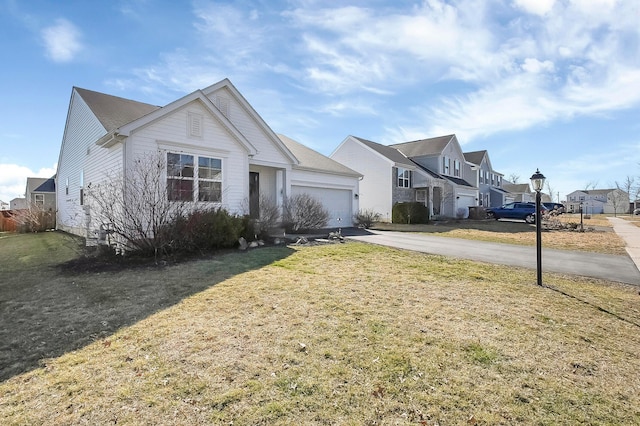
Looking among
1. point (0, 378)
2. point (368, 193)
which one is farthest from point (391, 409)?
point (368, 193)

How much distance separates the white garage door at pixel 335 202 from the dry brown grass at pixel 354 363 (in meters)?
13.0

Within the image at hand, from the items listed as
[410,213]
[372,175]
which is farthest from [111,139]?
[372,175]

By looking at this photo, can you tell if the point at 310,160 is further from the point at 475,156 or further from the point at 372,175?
the point at 475,156

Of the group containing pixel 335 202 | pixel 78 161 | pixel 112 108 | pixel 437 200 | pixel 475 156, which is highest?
pixel 475 156

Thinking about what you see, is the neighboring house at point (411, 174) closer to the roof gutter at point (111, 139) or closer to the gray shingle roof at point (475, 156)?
the gray shingle roof at point (475, 156)

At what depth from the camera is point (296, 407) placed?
2.77m

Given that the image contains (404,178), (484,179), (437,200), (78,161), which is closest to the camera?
(78,161)

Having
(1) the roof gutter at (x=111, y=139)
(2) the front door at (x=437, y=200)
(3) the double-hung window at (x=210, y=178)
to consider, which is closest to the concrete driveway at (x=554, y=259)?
(3) the double-hung window at (x=210, y=178)

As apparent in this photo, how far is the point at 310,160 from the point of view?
19.8 meters

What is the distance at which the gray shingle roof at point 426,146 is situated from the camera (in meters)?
33.1

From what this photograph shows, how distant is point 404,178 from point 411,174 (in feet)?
4.60

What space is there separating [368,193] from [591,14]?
1942 cm

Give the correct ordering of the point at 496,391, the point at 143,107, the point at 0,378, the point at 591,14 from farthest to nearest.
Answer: the point at 143,107
the point at 591,14
the point at 0,378
the point at 496,391

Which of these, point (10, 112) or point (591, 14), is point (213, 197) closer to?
point (10, 112)
